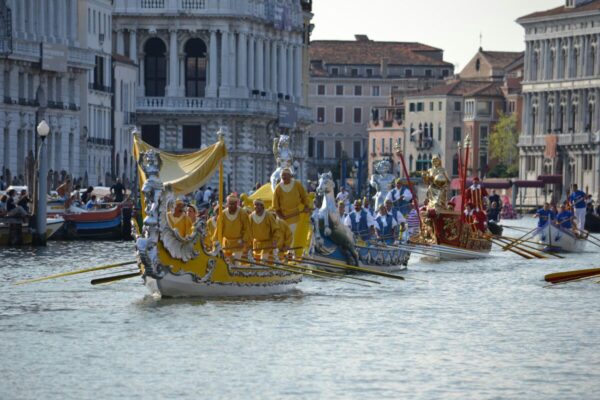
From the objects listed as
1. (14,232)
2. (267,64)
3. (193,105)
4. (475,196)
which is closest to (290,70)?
(267,64)

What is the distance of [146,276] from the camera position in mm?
45844

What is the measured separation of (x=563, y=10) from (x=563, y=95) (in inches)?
257

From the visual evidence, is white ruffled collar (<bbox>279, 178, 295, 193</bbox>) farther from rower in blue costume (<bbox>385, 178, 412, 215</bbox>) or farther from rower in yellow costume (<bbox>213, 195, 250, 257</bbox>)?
rower in blue costume (<bbox>385, 178, 412, 215</bbox>)

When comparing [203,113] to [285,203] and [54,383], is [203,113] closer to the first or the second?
[285,203]

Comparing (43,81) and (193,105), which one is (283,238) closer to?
(43,81)

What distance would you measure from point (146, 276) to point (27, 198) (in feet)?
85.5

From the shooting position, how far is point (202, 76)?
150125mm

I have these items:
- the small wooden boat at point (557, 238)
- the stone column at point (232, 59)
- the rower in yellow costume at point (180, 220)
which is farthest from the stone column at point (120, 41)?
the rower in yellow costume at point (180, 220)

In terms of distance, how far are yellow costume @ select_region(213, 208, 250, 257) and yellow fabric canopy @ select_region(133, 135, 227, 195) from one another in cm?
135

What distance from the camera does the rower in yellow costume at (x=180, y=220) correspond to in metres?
46.2

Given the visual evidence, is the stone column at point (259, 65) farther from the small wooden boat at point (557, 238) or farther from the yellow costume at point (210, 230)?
the yellow costume at point (210, 230)

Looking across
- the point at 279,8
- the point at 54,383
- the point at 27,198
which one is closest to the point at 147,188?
the point at 54,383

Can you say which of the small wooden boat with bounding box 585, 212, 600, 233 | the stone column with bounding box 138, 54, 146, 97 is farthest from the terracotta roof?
the small wooden boat with bounding box 585, 212, 600, 233

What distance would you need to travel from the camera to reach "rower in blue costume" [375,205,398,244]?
198 feet
